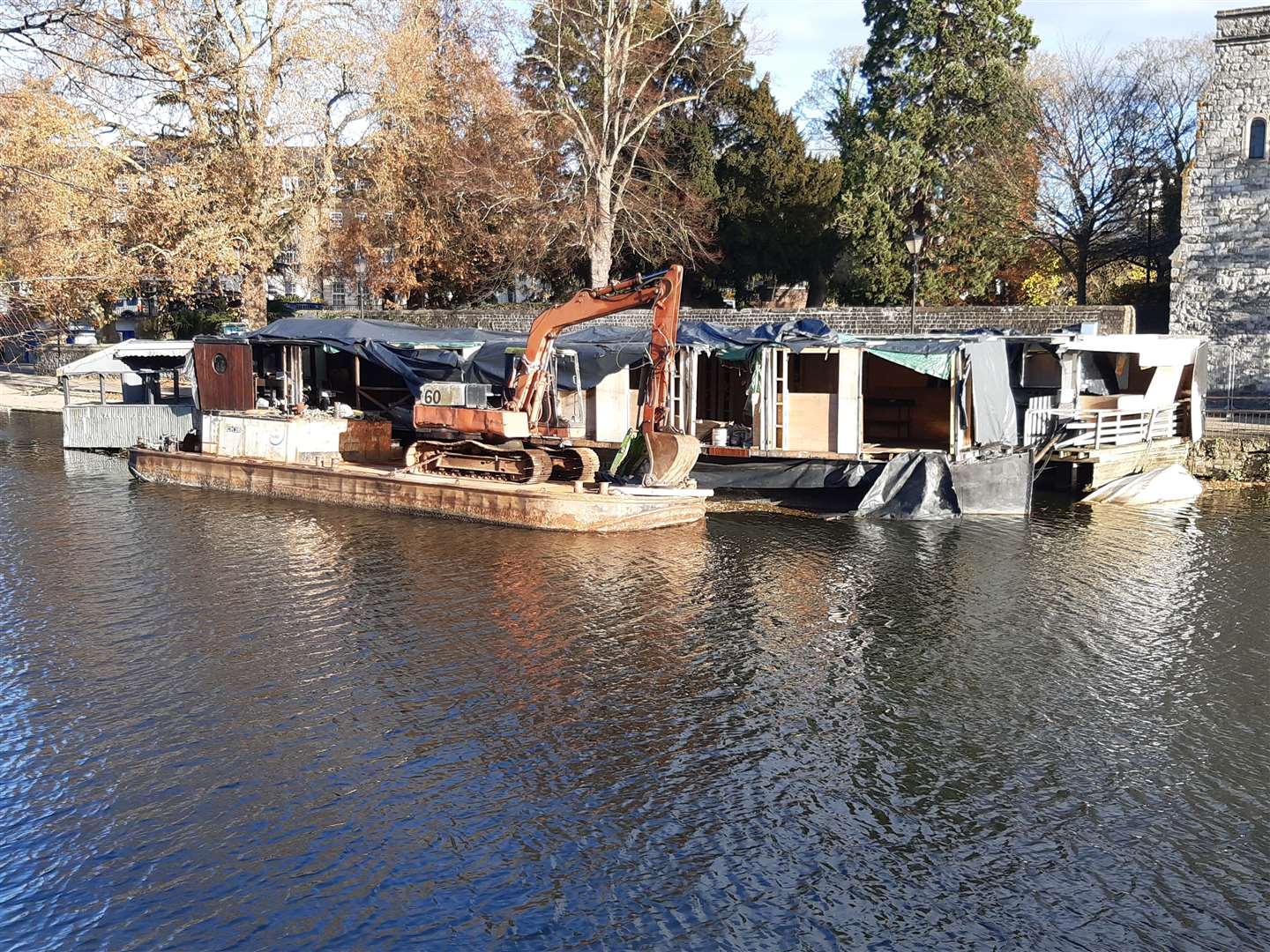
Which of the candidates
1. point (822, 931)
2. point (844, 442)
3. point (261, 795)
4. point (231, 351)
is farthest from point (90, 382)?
point (822, 931)

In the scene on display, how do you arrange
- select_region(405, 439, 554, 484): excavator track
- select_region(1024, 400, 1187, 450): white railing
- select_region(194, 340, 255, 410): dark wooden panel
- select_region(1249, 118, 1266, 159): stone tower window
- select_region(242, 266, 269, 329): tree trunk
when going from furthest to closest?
select_region(242, 266, 269, 329): tree trunk < select_region(1249, 118, 1266, 159): stone tower window < select_region(194, 340, 255, 410): dark wooden panel < select_region(1024, 400, 1187, 450): white railing < select_region(405, 439, 554, 484): excavator track

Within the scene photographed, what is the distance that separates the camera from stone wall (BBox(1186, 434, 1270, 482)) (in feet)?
81.1

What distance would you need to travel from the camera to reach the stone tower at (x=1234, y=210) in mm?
30484

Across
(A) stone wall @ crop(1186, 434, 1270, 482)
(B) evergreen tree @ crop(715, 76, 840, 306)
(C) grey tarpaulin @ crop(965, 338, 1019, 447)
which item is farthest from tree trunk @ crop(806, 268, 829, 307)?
(C) grey tarpaulin @ crop(965, 338, 1019, 447)

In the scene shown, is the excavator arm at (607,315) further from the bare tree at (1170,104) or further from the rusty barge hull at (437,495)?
the bare tree at (1170,104)

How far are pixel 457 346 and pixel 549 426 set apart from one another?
17.7 feet

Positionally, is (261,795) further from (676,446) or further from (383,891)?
(676,446)

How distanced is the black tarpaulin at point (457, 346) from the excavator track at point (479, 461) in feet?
10.1

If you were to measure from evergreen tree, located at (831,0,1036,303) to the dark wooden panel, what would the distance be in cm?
1937

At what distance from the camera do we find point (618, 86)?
3744 cm

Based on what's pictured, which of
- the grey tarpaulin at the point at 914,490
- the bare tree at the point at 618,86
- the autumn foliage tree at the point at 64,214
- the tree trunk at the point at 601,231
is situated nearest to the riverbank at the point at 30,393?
the autumn foliage tree at the point at 64,214

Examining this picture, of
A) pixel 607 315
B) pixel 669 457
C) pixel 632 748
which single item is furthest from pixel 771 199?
pixel 632 748

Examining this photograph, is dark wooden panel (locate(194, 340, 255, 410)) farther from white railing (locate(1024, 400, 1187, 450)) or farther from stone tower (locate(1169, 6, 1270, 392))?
stone tower (locate(1169, 6, 1270, 392))

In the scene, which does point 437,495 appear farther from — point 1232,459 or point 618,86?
point 618,86
